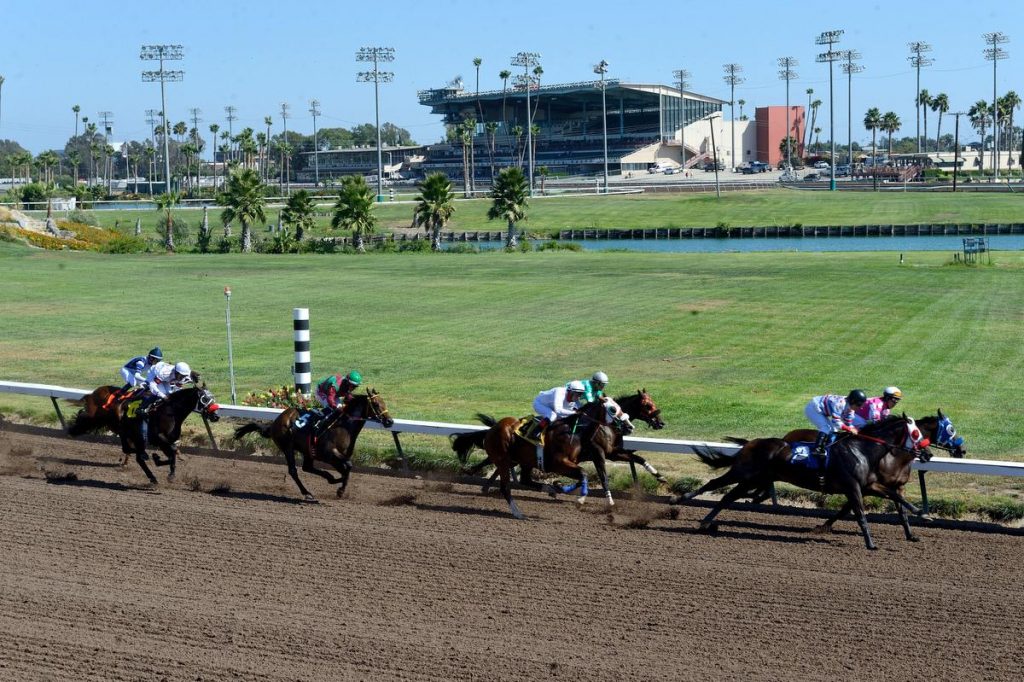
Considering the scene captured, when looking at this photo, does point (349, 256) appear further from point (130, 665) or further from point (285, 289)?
point (130, 665)

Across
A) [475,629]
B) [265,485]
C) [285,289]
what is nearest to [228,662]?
[475,629]

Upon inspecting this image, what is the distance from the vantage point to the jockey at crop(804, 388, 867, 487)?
10.7m

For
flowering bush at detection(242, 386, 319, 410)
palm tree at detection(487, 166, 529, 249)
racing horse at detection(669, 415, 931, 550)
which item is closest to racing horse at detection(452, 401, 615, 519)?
racing horse at detection(669, 415, 931, 550)

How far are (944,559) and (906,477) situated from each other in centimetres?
91

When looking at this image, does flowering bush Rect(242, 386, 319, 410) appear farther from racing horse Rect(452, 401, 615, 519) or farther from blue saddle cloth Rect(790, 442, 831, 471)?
blue saddle cloth Rect(790, 442, 831, 471)

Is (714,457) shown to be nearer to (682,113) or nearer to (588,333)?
(588,333)

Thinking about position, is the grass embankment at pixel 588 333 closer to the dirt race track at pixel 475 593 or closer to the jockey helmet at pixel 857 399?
the jockey helmet at pixel 857 399

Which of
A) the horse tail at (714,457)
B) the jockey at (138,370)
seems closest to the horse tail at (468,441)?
the horse tail at (714,457)

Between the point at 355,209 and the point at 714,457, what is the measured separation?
167 ft

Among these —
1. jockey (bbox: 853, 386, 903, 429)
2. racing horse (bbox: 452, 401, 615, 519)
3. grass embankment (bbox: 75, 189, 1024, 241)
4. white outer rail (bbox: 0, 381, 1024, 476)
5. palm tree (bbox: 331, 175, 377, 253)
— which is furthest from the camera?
grass embankment (bbox: 75, 189, 1024, 241)

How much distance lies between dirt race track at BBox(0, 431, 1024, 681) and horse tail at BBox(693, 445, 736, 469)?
1.75 feet

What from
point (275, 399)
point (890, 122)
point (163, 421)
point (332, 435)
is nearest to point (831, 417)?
point (332, 435)

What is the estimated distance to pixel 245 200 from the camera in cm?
6159

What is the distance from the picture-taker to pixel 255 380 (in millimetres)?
20812
